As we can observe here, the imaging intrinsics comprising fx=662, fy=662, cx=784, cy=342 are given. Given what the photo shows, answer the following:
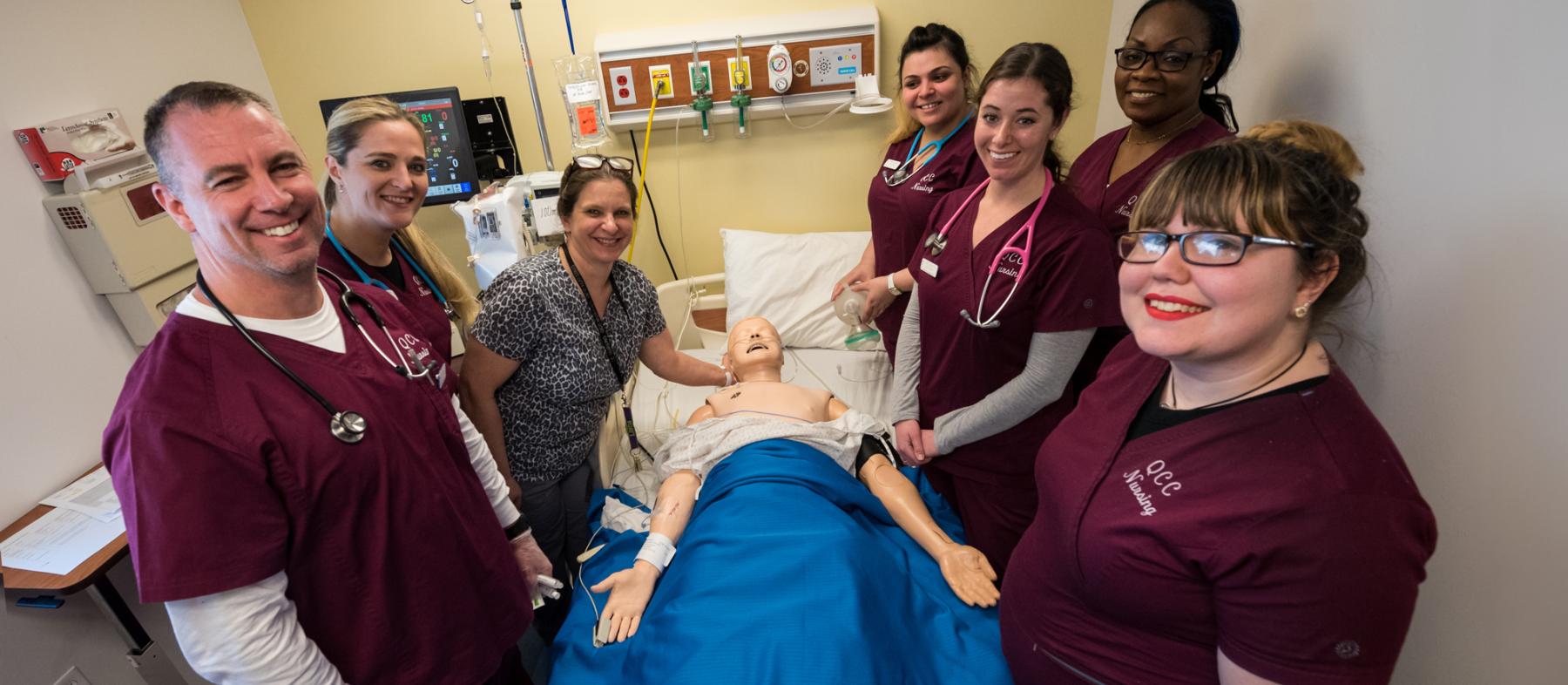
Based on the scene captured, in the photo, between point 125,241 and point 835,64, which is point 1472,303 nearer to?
point 835,64

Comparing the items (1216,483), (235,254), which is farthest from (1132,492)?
(235,254)

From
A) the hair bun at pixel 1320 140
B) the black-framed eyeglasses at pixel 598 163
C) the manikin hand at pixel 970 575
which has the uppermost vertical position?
the hair bun at pixel 1320 140

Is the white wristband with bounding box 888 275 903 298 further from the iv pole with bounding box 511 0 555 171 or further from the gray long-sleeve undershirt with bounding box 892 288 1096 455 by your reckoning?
the iv pole with bounding box 511 0 555 171

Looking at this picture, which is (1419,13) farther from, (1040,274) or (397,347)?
(397,347)

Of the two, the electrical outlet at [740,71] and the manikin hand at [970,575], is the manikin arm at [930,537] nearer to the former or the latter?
the manikin hand at [970,575]

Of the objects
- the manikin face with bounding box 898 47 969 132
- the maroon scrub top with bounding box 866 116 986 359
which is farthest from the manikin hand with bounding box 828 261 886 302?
the manikin face with bounding box 898 47 969 132

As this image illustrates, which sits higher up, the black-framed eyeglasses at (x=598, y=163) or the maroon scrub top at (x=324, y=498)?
the black-framed eyeglasses at (x=598, y=163)

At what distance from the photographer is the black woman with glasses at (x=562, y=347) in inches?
58.2

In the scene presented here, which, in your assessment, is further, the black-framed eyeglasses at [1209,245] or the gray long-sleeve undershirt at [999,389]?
the gray long-sleeve undershirt at [999,389]

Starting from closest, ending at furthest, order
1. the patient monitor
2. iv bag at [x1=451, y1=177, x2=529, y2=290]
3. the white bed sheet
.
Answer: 1. the patient monitor
2. iv bag at [x1=451, y1=177, x2=529, y2=290]
3. the white bed sheet

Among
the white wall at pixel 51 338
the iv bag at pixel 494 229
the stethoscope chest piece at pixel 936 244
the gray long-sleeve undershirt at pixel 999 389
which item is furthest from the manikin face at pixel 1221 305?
the white wall at pixel 51 338

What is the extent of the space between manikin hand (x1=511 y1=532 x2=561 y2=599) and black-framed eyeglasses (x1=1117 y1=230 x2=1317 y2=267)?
4.25 feet

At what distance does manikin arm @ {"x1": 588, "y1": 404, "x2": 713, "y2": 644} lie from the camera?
1.43 metres

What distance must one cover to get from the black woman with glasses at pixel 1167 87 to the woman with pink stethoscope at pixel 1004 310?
0.70 feet
